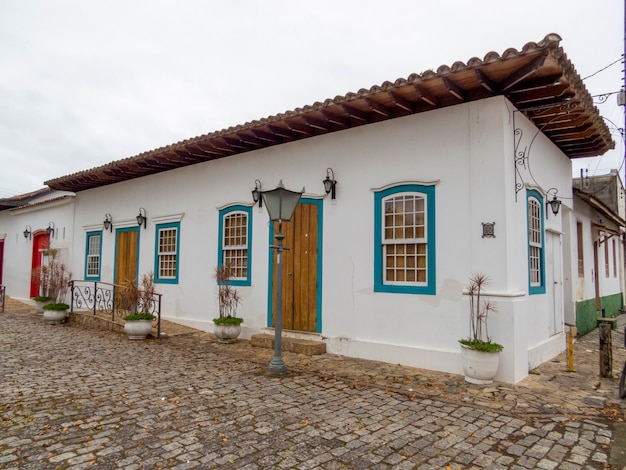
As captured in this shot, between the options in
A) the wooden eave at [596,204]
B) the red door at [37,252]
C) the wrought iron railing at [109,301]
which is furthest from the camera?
the red door at [37,252]

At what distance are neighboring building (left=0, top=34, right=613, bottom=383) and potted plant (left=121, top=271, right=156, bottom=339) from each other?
37.0 inches

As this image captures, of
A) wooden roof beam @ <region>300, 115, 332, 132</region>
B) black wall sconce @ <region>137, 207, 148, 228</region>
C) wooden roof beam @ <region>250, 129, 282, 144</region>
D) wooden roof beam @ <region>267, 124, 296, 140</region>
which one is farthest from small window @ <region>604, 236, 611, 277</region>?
black wall sconce @ <region>137, 207, 148, 228</region>

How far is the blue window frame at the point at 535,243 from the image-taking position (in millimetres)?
6785

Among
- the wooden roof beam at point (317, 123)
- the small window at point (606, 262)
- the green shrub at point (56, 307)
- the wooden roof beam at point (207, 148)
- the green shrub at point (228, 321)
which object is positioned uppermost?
the wooden roof beam at point (317, 123)

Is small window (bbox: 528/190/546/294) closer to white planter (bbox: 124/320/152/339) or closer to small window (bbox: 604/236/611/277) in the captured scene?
white planter (bbox: 124/320/152/339)

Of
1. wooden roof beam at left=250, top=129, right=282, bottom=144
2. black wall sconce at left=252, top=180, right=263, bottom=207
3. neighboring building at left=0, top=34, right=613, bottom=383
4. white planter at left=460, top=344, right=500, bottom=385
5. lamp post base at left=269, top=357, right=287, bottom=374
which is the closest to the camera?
white planter at left=460, top=344, right=500, bottom=385

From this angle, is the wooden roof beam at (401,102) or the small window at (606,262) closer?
the wooden roof beam at (401,102)

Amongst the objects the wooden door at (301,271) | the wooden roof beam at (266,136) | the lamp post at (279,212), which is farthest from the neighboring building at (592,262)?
the wooden roof beam at (266,136)

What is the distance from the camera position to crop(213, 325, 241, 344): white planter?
845 centimetres

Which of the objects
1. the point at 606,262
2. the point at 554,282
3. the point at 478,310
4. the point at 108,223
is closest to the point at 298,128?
the point at 478,310

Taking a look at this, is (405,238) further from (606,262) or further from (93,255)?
(93,255)

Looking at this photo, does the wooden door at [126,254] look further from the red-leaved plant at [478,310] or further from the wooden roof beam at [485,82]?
the wooden roof beam at [485,82]

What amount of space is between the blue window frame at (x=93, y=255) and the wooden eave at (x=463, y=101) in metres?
4.44

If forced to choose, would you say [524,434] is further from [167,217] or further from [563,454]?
[167,217]
